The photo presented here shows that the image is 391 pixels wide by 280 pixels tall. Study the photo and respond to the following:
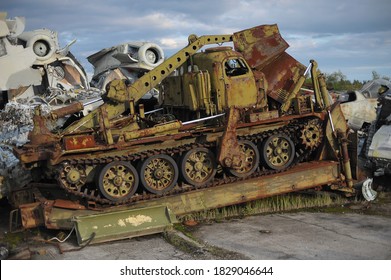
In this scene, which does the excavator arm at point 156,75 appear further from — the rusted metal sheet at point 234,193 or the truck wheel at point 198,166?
the rusted metal sheet at point 234,193

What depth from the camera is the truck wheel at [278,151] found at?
398 inches

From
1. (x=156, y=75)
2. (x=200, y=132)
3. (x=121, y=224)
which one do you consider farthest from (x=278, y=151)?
(x=121, y=224)

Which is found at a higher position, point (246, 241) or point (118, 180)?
point (118, 180)

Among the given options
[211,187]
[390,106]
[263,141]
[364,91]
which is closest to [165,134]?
[211,187]

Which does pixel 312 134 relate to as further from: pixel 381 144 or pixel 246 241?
pixel 246 241

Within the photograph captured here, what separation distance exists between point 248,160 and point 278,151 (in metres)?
0.66

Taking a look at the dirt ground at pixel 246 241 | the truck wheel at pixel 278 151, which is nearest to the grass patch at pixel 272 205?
the dirt ground at pixel 246 241

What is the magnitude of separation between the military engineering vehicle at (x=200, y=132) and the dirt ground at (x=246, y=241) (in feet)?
2.68

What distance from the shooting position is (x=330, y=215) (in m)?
9.90

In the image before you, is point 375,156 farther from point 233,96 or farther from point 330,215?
point 233,96

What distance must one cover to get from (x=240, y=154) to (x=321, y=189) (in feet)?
8.72

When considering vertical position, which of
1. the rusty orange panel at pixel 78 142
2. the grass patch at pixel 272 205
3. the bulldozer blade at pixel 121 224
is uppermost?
the rusty orange panel at pixel 78 142

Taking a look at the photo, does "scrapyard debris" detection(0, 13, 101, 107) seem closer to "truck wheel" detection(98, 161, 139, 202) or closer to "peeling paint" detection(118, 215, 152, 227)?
"truck wheel" detection(98, 161, 139, 202)

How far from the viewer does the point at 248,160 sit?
10.1 metres
